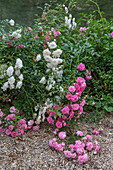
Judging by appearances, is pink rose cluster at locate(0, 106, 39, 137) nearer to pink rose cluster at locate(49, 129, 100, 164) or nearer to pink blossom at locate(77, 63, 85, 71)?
pink rose cluster at locate(49, 129, 100, 164)

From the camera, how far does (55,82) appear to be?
1.93 meters

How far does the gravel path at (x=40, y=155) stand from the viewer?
5.25 feet

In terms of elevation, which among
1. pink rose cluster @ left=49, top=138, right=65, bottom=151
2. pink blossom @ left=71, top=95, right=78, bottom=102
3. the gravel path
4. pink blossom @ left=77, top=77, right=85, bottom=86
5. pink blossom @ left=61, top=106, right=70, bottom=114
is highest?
pink blossom @ left=77, top=77, right=85, bottom=86

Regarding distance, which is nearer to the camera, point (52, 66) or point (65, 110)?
point (52, 66)

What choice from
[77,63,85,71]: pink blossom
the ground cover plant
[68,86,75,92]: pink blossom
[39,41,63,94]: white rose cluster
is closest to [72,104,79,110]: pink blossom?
the ground cover plant

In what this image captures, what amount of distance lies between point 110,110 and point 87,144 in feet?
2.00

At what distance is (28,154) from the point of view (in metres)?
1.69

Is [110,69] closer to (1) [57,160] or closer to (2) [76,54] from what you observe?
(2) [76,54]

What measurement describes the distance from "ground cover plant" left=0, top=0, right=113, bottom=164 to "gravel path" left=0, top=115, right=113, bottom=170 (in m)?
0.07

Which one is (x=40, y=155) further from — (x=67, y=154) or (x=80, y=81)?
(x=80, y=81)

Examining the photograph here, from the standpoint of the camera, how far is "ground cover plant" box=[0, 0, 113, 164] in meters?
1.75

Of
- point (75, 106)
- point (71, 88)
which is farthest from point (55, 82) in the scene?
point (75, 106)

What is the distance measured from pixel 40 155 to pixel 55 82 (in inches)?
26.8

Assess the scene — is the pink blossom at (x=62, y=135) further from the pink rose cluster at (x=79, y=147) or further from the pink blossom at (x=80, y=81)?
the pink blossom at (x=80, y=81)
